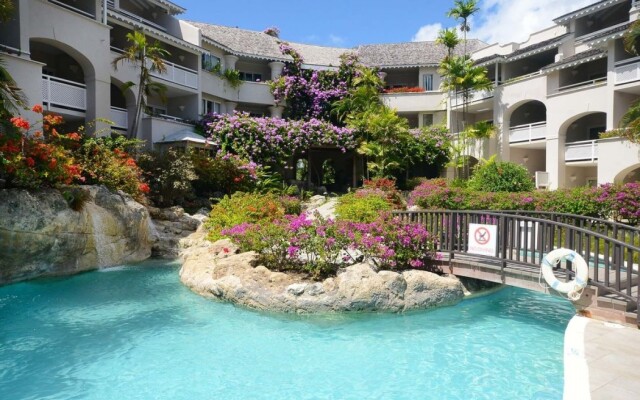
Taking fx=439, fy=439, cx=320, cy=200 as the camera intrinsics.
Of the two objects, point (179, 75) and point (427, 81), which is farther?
point (427, 81)

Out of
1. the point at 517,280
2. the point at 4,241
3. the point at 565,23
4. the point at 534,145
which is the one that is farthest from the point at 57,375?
the point at 565,23

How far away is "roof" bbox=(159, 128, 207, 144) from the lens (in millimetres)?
24031

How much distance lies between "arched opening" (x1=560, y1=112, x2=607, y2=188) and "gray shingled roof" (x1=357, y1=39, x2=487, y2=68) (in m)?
11.6

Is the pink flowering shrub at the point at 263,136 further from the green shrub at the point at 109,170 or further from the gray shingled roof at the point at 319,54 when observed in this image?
the gray shingled roof at the point at 319,54

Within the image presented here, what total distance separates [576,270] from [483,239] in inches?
99.2

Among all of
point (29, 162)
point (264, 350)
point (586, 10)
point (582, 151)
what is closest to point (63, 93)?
point (29, 162)

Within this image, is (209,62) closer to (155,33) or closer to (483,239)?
(155,33)

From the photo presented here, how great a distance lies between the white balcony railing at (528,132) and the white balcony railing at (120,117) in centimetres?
2409

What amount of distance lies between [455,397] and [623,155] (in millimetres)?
20835

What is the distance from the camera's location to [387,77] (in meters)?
36.8

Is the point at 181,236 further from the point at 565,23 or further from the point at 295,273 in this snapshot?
the point at 565,23

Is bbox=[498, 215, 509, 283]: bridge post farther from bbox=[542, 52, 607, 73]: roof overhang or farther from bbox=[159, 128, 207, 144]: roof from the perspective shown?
bbox=[542, 52, 607, 73]: roof overhang

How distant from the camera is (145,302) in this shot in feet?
34.2

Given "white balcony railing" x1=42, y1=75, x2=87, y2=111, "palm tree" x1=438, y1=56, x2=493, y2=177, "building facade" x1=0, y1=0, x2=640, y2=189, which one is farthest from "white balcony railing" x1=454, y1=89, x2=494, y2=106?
"white balcony railing" x1=42, y1=75, x2=87, y2=111
